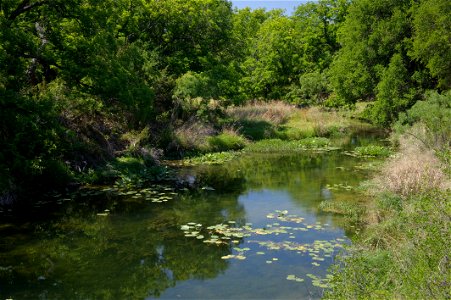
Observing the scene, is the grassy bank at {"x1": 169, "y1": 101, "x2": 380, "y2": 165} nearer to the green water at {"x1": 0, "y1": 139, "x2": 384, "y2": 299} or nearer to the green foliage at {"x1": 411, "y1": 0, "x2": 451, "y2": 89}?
the green foliage at {"x1": 411, "y1": 0, "x2": 451, "y2": 89}

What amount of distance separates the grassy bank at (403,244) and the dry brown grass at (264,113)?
17716 mm

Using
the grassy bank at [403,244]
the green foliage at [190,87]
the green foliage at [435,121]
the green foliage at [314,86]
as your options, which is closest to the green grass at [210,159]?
the green foliage at [190,87]

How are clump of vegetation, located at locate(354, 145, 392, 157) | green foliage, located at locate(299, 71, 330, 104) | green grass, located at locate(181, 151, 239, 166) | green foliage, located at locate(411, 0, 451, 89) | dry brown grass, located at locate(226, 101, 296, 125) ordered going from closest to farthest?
green grass, located at locate(181, 151, 239, 166) → green foliage, located at locate(411, 0, 451, 89) → clump of vegetation, located at locate(354, 145, 392, 157) → dry brown grass, located at locate(226, 101, 296, 125) → green foliage, located at locate(299, 71, 330, 104)

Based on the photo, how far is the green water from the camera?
27.5 ft

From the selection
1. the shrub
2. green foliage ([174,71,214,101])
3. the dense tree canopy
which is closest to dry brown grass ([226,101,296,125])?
the dense tree canopy

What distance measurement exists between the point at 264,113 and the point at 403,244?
25038 millimetres

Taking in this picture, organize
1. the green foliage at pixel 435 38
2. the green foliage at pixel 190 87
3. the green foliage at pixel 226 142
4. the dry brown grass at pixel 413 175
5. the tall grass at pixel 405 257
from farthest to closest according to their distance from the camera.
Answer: the green foliage at pixel 226 142 < the green foliage at pixel 190 87 < the green foliage at pixel 435 38 < the dry brown grass at pixel 413 175 < the tall grass at pixel 405 257

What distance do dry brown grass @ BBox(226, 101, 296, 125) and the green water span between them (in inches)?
610

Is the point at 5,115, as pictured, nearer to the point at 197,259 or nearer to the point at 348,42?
the point at 197,259

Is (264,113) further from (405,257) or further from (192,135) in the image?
(405,257)

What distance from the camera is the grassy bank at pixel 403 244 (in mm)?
5422

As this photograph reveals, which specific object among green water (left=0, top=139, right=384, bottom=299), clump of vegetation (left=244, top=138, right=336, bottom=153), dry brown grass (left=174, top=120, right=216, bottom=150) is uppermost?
dry brown grass (left=174, top=120, right=216, bottom=150)

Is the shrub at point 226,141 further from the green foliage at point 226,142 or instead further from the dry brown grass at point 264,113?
the dry brown grass at point 264,113

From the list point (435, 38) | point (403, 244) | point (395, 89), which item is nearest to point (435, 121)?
point (435, 38)
